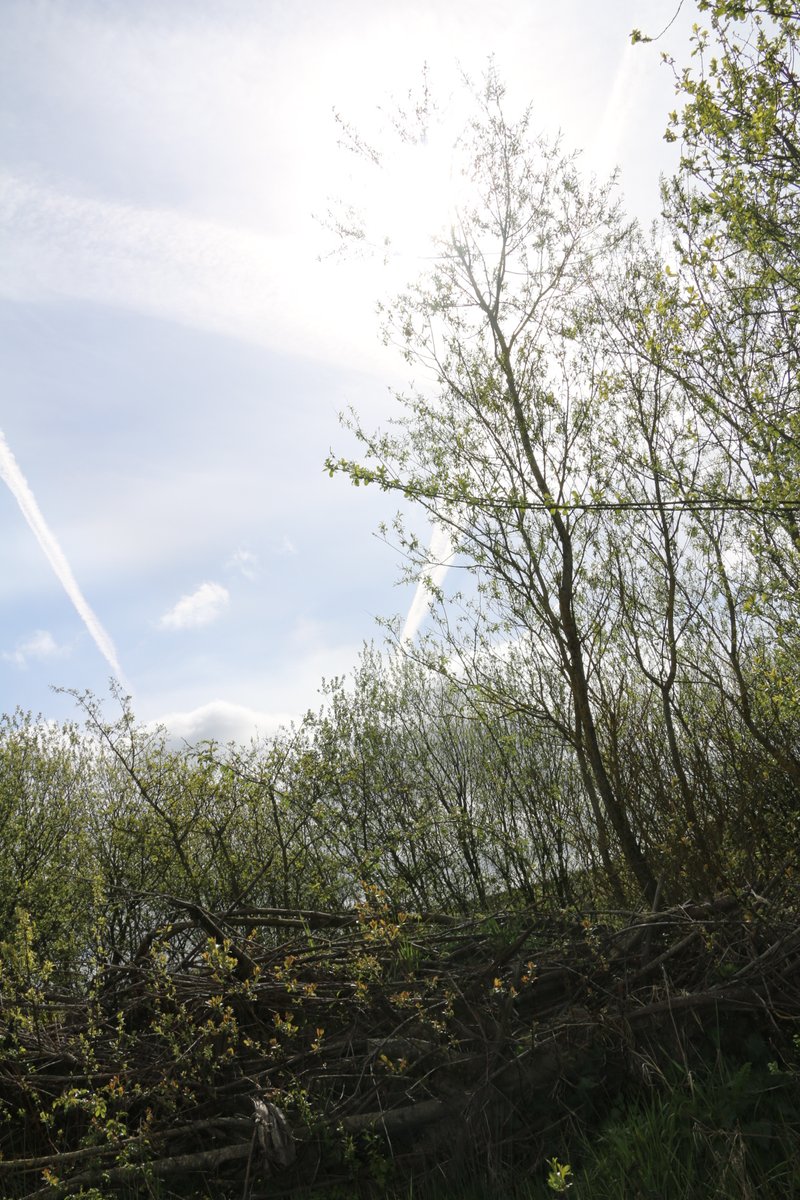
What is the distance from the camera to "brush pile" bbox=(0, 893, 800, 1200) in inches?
139

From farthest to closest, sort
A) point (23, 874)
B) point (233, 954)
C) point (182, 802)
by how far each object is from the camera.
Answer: point (23, 874), point (182, 802), point (233, 954)

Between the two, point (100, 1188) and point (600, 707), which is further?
point (600, 707)

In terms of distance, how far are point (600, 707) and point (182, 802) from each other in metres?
5.84

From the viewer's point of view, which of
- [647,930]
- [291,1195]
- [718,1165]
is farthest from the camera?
[647,930]

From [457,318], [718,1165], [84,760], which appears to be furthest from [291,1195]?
[84,760]

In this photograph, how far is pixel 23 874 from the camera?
1273cm

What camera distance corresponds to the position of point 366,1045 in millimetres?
4004

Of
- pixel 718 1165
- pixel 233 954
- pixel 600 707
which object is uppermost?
pixel 600 707

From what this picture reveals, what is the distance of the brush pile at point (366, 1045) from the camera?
353 cm

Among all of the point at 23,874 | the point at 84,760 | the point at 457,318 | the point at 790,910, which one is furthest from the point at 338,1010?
the point at 84,760

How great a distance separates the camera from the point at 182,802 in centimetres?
1079

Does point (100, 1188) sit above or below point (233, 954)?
below

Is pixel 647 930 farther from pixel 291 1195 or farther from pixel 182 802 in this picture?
pixel 182 802

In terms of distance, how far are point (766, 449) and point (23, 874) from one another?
12.3 meters
